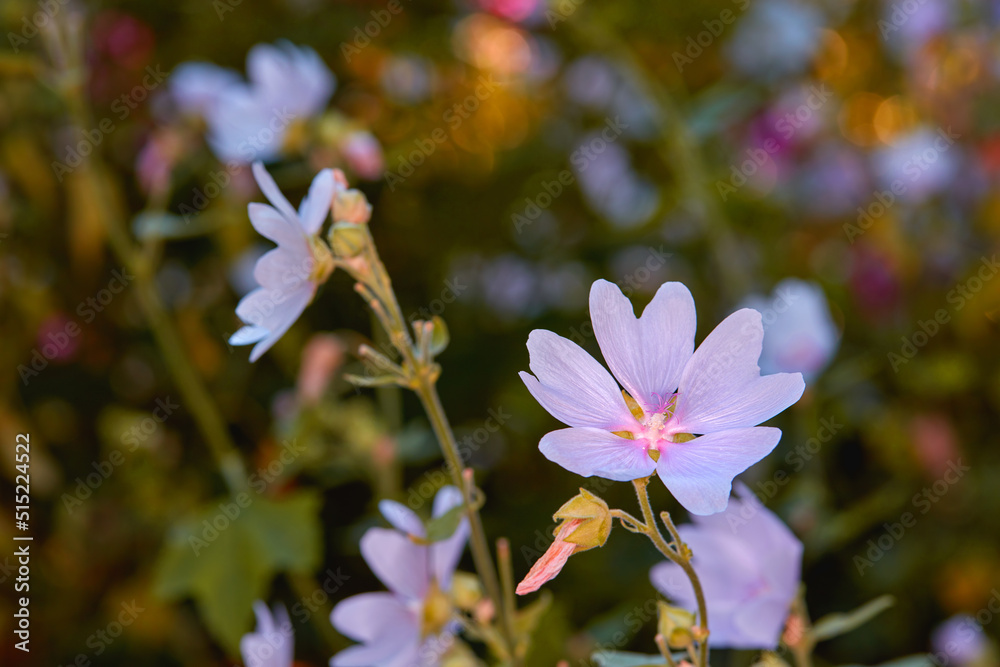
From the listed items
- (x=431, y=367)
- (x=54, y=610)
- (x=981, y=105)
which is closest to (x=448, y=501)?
(x=431, y=367)

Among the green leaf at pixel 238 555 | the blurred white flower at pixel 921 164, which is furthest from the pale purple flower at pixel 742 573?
the blurred white flower at pixel 921 164

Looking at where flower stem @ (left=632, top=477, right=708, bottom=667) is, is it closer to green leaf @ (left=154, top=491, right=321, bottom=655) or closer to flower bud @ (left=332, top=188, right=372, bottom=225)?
flower bud @ (left=332, top=188, right=372, bottom=225)

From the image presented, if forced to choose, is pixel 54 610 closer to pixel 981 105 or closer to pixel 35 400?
pixel 35 400
